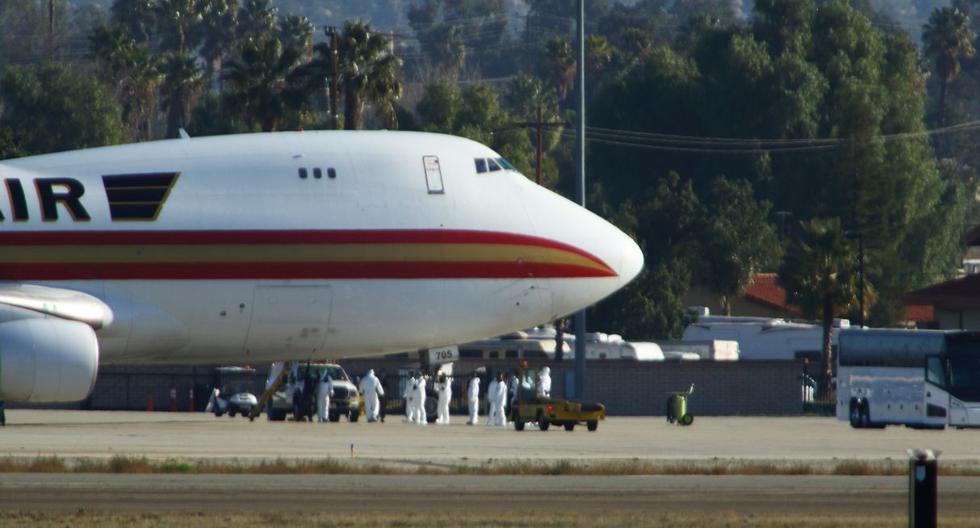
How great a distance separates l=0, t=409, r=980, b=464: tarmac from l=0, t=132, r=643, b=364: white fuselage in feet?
7.61

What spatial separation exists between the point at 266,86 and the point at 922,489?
74.4 meters

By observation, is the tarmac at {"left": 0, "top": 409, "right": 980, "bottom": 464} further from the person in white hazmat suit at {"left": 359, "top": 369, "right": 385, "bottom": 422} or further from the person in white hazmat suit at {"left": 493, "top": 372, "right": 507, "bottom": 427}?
the person in white hazmat suit at {"left": 359, "top": 369, "right": 385, "bottom": 422}

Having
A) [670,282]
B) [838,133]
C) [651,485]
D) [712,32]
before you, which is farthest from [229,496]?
[712,32]

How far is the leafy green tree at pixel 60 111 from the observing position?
5005 inches

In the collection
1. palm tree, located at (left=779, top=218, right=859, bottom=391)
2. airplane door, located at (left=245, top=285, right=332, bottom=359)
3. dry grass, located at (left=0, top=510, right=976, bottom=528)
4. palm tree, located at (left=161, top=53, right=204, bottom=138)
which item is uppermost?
palm tree, located at (left=161, top=53, right=204, bottom=138)

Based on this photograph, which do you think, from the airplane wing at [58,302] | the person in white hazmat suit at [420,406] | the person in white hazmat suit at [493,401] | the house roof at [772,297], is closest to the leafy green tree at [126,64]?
the house roof at [772,297]

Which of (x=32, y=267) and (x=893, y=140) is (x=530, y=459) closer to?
(x=32, y=267)

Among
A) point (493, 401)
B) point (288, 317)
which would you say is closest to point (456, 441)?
point (288, 317)

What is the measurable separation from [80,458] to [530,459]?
8.15 metres

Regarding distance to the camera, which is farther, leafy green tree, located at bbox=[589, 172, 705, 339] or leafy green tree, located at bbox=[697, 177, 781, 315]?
leafy green tree, located at bbox=[697, 177, 781, 315]

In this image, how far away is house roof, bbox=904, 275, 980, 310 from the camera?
248ft

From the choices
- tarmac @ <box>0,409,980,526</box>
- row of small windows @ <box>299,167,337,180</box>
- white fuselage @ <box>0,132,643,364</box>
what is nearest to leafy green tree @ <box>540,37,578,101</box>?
tarmac @ <box>0,409,980,526</box>

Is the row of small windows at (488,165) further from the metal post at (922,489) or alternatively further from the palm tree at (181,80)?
the palm tree at (181,80)

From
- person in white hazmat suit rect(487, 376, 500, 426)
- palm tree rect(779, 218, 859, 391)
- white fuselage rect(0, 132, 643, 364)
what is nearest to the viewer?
white fuselage rect(0, 132, 643, 364)
